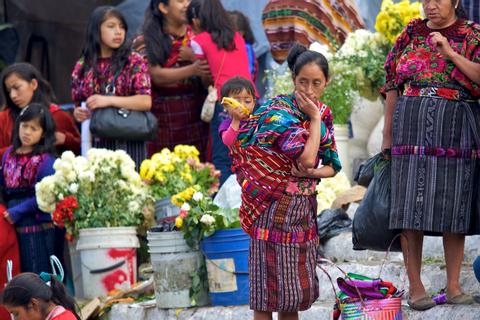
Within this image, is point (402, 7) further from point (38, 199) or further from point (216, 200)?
point (38, 199)

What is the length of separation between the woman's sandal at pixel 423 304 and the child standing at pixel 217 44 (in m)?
2.77

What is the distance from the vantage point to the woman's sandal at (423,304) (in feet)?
19.7

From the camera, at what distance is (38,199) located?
311 inches

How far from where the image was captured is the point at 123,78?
327 inches

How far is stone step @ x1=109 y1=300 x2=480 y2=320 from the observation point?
592 centimetres

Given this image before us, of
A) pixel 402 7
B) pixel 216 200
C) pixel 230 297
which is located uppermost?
pixel 402 7

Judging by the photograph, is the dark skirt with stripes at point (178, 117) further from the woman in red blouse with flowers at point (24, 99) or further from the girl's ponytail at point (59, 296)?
the girl's ponytail at point (59, 296)

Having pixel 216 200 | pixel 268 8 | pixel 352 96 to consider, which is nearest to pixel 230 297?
pixel 216 200

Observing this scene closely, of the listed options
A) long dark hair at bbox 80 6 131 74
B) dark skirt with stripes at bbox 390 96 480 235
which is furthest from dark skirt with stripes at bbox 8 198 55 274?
dark skirt with stripes at bbox 390 96 480 235

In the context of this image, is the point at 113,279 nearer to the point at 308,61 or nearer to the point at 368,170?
the point at 368,170

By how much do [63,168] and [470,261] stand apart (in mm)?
2894

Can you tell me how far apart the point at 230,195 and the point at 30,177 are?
1559 mm

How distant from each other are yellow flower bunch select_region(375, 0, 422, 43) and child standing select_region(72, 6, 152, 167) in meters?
1.83

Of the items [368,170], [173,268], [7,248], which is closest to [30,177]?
[7,248]
